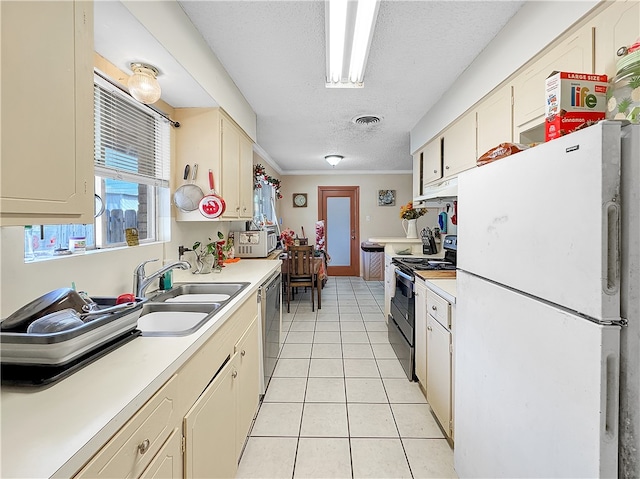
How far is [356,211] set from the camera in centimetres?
658

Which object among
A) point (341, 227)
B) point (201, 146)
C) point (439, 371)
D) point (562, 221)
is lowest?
point (439, 371)

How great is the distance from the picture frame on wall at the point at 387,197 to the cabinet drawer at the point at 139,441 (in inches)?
241

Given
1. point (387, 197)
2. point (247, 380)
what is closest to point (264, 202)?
point (387, 197)

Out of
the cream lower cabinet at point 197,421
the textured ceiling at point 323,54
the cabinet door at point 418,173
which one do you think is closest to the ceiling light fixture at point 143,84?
the textured ceiling at point 323,54

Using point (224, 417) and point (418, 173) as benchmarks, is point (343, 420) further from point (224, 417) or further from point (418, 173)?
point (418, 173)

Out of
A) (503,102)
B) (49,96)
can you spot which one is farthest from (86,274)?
(503,102)

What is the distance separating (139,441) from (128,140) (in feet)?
5.17

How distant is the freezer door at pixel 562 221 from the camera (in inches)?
25.5

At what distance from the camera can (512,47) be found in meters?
1.57

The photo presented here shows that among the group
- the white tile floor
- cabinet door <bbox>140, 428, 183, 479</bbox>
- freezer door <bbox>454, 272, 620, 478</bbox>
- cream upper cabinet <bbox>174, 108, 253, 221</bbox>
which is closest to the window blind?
cream upper cabinet <bbox>174, 108, 253, 221</bbox>

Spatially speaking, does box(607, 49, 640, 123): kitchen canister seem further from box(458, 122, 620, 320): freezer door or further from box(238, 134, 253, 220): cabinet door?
box(238, 134, 253, 220): cabinet door

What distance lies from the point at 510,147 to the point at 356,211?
17.8ft

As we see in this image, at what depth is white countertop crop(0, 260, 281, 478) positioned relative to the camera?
49cm

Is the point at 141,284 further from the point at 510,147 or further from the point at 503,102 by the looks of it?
the point at 503,102
